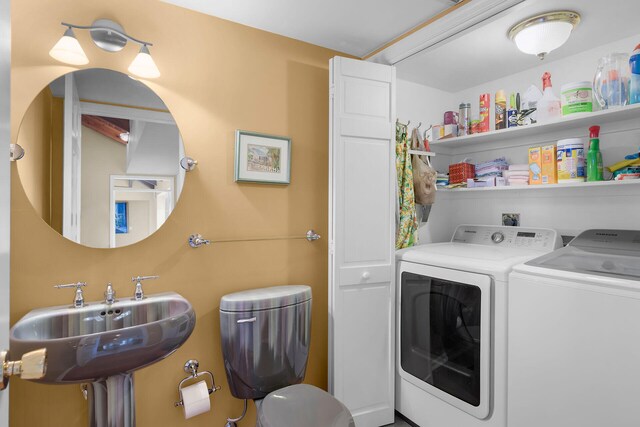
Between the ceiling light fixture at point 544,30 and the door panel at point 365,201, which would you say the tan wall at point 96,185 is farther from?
the ceiling light fixture at point 544,30

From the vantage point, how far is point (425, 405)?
6.54ft

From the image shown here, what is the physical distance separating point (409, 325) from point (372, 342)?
0.25 m

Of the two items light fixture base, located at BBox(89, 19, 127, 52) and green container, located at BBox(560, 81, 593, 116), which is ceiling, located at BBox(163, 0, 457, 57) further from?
green container, located at BBox(560, 81, 593, 116)

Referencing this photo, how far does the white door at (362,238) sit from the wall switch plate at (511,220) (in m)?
0.90

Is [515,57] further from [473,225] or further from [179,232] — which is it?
[179,232]

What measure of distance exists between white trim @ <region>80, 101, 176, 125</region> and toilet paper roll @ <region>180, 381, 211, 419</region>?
1.35 m

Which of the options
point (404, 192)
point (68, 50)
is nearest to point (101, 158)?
point (68, 50)

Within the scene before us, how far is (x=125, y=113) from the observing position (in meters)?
1.68

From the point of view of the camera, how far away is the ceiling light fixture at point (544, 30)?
1672 mm

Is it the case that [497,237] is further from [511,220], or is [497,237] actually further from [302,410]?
[302,410]

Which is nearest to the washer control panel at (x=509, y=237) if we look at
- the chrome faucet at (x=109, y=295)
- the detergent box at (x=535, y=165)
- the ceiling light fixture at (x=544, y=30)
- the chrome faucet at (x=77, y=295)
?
the detergent box at (x=535, y=165)

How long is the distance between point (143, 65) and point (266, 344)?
1509mm

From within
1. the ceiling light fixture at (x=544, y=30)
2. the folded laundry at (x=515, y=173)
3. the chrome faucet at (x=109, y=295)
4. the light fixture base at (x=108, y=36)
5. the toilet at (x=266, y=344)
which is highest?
the ceiling light fixture at (x=544, y=30)

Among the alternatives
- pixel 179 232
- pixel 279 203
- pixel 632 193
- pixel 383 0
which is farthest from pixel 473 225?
pixel 179 232
